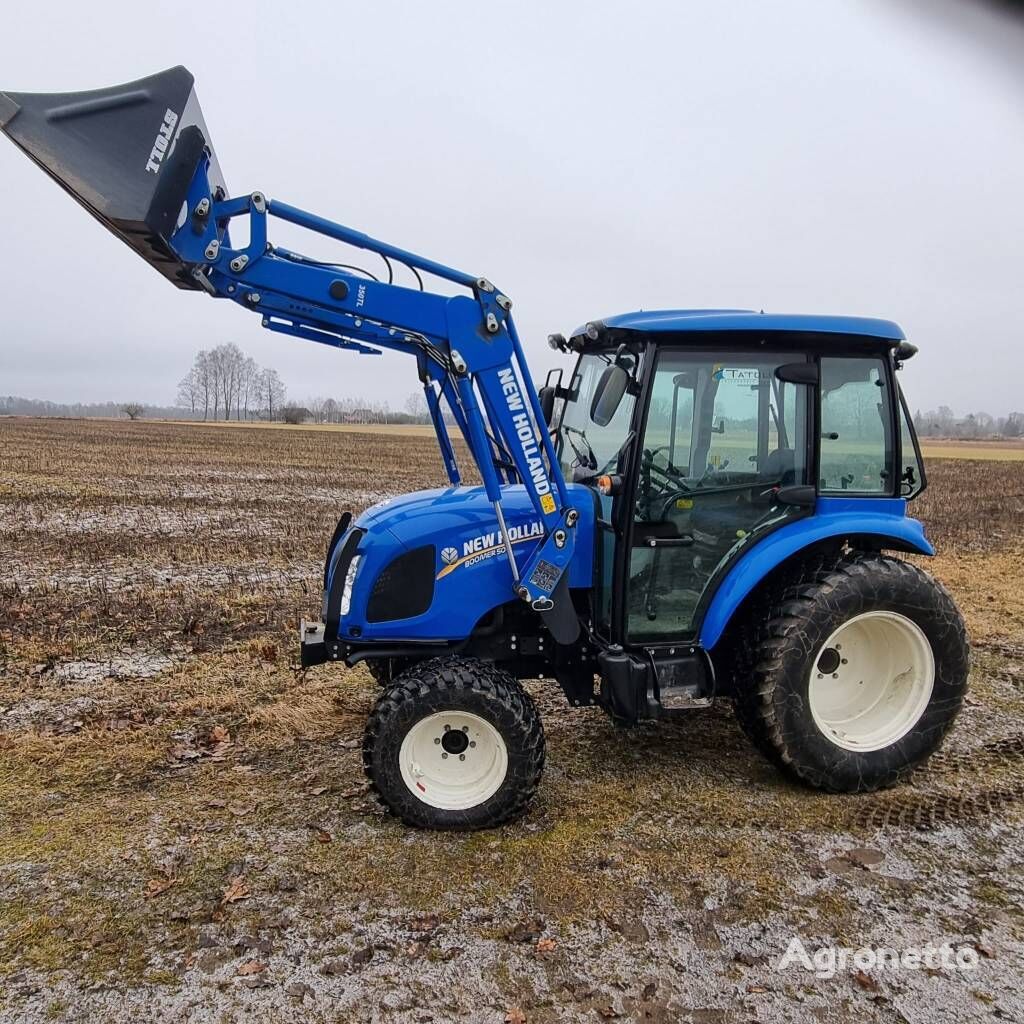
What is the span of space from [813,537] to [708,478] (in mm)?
609

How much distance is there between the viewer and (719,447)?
4.14m

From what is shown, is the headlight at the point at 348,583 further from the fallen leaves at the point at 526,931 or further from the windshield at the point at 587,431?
the fallen leaves at the point at 526,931

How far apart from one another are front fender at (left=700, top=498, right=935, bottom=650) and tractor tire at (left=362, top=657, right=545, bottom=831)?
108 centimetres

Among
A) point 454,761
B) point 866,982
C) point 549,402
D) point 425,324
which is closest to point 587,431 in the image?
point 549,402

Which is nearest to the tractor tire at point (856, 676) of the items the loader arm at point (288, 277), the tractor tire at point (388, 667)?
the loader arm at point (288, 277)

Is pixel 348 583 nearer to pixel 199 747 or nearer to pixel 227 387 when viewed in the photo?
pixel 199 747

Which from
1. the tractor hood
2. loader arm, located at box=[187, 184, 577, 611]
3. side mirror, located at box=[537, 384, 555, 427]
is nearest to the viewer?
loader arm, located at box=[187, 184, 577, 611]

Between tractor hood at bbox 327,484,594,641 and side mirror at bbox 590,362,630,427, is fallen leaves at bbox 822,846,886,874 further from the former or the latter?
side mirror at bbox 590,362,630,427

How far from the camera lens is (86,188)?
121 inches

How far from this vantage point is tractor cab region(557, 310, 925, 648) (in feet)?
13.0

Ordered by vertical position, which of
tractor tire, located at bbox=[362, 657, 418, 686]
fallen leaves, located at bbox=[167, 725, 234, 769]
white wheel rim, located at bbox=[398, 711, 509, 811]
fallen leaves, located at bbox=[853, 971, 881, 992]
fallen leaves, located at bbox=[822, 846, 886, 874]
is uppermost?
tractor tire, located at bbox=[362, 657, 418, 686]

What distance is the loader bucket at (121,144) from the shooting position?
303 centimetres

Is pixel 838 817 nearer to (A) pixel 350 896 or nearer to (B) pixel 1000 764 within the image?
(B) pixel 1000 764

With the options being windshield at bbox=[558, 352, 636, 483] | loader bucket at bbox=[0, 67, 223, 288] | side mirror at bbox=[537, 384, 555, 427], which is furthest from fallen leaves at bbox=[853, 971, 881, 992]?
loader bucket at bbox=[0, 67, 223, 288]
